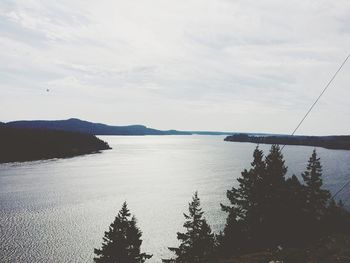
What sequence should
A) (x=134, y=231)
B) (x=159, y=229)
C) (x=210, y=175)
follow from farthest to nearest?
(x=210, y=175) < (x=159, y=229) < (x=134, y=231)

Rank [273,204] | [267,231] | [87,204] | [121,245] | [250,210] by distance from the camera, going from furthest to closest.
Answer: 1. [87,204]
2. [250,210]
3. [121,245]
4. [273,204]
5. [267,231]

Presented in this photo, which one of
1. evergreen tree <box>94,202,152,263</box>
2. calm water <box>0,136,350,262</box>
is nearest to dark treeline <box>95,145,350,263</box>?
evergreen tree <box>94,202,152,263</box>

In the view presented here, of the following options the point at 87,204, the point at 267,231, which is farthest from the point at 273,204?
the point at 87,204

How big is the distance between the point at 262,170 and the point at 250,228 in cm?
727

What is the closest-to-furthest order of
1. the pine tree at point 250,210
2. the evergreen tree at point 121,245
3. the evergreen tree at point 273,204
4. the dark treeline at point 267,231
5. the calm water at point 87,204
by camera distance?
1. the dark treeline at point 267,231
2. the evergreen tree at point 273,204
3. the evergreen tree at point 121,245
4. the pine tree at point 250,210
5. the calm water at point 87,204

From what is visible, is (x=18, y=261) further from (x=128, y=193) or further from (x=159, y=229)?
(x=128, y=193)

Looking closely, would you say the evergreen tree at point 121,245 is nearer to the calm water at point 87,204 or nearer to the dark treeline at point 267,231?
the dark treeline at point 267,231

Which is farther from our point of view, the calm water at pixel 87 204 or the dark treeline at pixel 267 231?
the calm water at pixel 87 204

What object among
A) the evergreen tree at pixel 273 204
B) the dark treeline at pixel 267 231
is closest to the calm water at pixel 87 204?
the dark treeline at pixel 267 231

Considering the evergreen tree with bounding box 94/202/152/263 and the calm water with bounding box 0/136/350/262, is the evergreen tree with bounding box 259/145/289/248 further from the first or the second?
the calm water with bounding box 0/136/350/262

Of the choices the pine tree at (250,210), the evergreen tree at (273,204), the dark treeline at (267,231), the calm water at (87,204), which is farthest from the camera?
the calm water at (87,204)

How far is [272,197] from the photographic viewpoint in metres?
35.9

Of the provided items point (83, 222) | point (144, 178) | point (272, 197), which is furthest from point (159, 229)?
point (144, 178)

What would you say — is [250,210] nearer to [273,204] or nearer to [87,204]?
[273,204]
